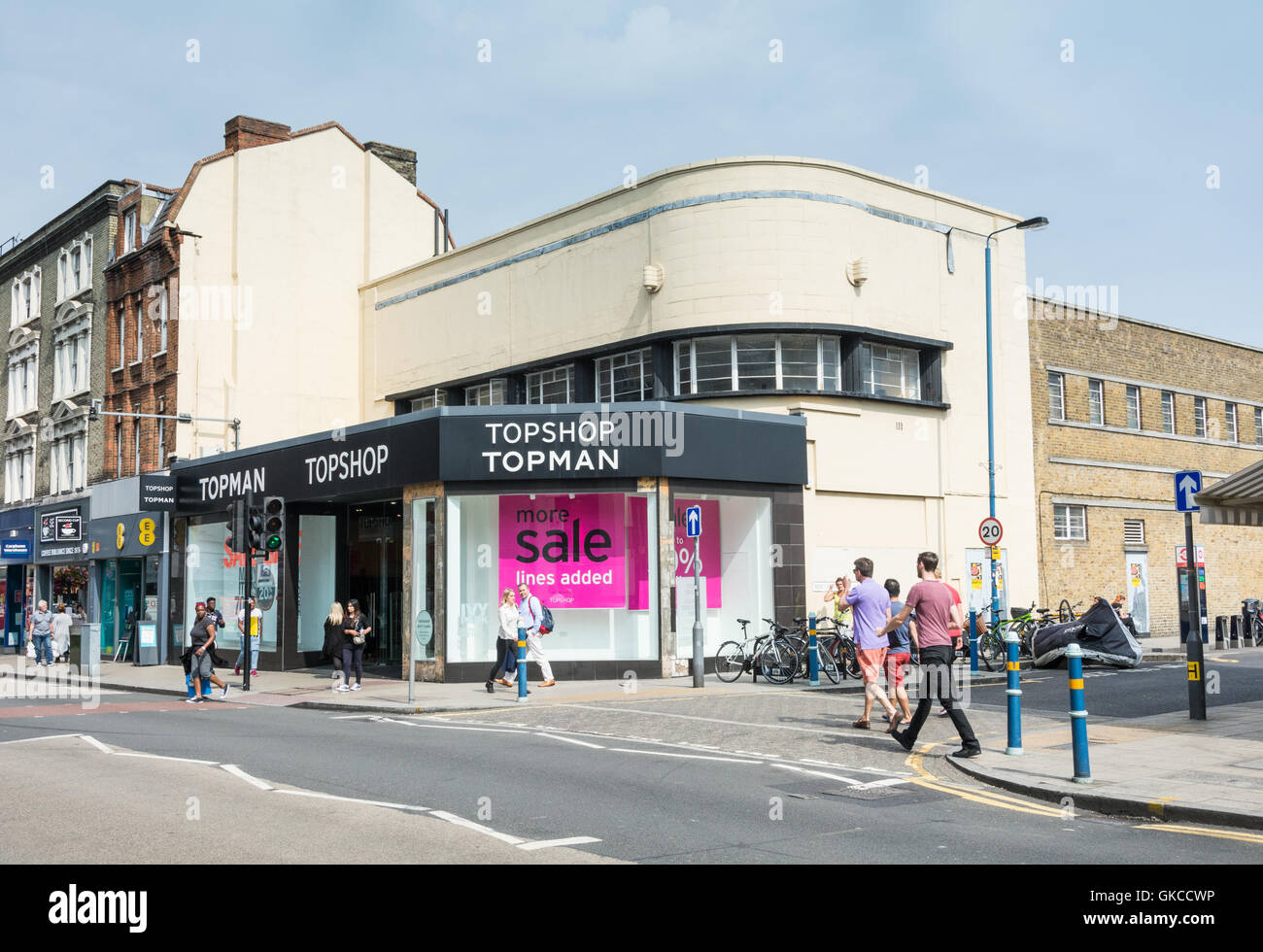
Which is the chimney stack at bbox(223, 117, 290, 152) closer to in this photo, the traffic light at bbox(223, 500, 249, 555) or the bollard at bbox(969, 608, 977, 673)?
the traffic light at bbox(223, 500, 249, 555)

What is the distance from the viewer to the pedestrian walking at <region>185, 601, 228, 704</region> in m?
20.3

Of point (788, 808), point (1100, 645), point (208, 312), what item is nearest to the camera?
point (788, 808)

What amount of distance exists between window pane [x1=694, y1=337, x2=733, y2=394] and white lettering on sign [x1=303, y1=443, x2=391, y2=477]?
667 centimetres

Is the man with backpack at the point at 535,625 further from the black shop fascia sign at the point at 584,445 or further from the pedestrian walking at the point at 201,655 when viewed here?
the pedestrian walking at the point at 201,655

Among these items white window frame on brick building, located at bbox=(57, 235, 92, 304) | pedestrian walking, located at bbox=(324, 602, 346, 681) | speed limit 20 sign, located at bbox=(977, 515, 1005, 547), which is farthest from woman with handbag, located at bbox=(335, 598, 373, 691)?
white window frame on brick building, located at bbox=(57, 235, 92, 304)

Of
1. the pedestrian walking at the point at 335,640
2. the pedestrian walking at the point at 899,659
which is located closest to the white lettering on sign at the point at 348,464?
the pedestrian walking at the point at 335,640

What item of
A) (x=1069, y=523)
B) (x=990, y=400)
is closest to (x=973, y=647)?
(x=990, y=400)

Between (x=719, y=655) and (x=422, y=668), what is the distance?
5697 millimetres

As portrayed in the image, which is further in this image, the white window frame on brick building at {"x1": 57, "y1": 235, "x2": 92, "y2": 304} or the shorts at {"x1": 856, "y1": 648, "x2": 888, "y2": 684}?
the white window frame on brick building at {"x1": 57, "y1": 235, "x2": 92, "y2": 304}

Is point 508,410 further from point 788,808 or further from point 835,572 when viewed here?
point 788,808

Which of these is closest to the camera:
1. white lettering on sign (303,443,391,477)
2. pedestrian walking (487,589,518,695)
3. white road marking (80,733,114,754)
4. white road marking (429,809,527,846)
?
white road marking (429,809,527,846)

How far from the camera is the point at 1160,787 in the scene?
905cm

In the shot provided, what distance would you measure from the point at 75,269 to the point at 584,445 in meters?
26.3
